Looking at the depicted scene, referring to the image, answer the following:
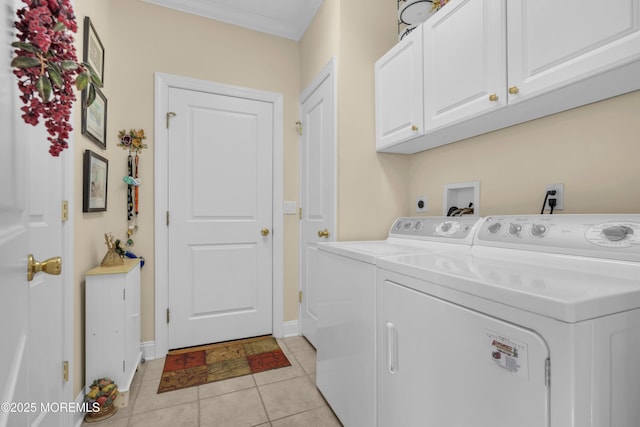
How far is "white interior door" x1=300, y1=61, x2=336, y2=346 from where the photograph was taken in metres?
2.08

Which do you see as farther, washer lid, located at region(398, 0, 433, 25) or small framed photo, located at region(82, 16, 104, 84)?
washer lid, located at region(398, 0, 433, 25)

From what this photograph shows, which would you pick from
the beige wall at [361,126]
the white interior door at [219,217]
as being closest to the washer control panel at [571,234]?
the beige wall at [361,126]

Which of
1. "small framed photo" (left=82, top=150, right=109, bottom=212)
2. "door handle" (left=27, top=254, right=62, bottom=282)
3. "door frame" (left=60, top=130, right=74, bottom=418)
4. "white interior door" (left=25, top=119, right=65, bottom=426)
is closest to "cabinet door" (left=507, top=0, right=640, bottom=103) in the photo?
"door handle" (left=27, top=254, right=62, bottom=282)

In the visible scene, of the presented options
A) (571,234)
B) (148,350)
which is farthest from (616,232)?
(148,350)

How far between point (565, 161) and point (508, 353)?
1.02 m

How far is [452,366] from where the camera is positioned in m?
0.81

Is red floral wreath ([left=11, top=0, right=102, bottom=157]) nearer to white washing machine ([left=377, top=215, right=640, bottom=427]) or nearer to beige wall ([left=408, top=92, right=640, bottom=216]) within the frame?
white washing machine ([left=377, top=215, right=640, bottom=427])

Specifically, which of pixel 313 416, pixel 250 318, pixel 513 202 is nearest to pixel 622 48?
pixel 513 202

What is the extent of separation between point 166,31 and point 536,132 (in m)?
2.62

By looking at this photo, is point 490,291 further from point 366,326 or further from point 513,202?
point 513,202

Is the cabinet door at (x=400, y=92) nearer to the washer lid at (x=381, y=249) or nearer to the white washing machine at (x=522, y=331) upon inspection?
the washer lid at (x=381, y=249)

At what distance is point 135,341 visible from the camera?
189 cm

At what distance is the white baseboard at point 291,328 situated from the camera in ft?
8.52

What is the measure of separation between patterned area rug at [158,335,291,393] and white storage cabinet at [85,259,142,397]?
13.2 inches
